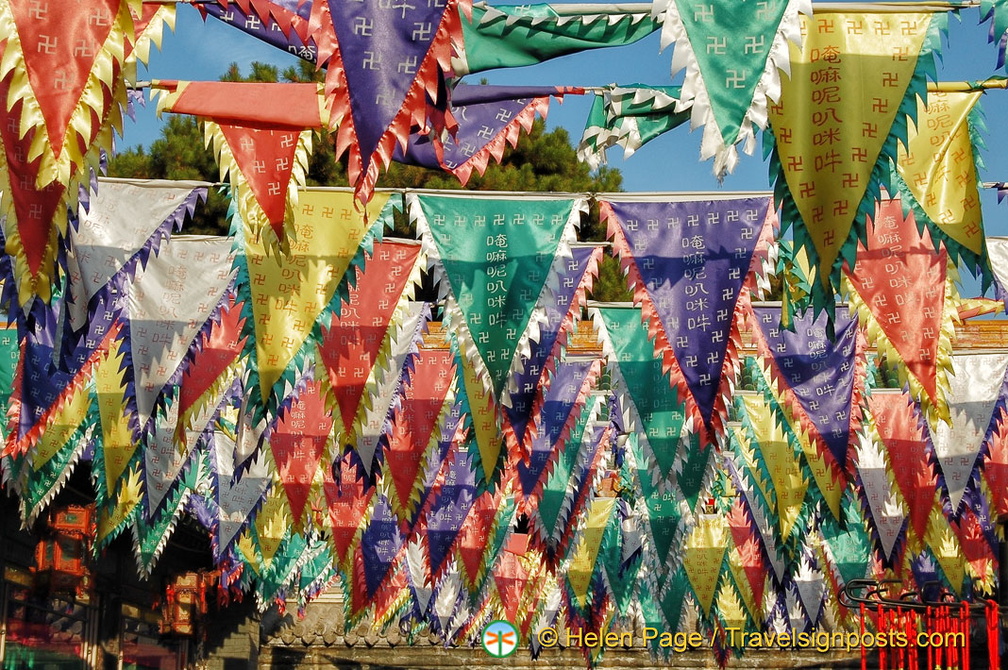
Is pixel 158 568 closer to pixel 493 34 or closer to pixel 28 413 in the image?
pixel 28 413

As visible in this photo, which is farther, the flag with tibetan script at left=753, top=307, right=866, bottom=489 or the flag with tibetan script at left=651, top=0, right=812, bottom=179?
the flag with tibetan script at left=753, top=307, right=866, bottom=489

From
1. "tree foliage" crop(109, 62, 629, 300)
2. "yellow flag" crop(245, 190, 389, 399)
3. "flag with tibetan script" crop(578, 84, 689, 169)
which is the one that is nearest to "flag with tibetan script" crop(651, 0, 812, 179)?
"flag with tibetan script" crop(578, 84, 689, 169)

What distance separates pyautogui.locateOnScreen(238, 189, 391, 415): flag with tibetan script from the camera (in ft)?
27.6

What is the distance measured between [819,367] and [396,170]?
14.3 m

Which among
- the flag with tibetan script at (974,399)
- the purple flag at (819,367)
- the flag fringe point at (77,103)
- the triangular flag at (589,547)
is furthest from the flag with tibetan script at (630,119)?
the triangular flag at (589,547)

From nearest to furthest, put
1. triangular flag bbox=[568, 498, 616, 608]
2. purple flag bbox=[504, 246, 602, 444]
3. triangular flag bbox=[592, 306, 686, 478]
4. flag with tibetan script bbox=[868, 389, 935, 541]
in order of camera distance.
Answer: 1. purple flag bbox=[504, 246, 602, 444]
2. triangular flag bbox=[592, 306, 686, 478]
3. flag with tibetan script bbox=[868, 389, 935, 541]
4. triangular flag bbox=[568, 498, 616, 608]

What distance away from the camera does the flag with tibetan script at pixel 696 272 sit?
26.9 ft

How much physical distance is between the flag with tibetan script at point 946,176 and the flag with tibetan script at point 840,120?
113 cm

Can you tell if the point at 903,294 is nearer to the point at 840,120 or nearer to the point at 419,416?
the point at 840,120

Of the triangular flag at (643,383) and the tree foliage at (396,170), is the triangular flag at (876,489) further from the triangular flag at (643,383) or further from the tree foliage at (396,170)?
the tree foliage at (396,170)

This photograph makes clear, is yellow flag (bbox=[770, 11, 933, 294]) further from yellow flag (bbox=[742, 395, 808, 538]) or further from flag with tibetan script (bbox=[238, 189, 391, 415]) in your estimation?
yellow flag (bbox=[742, 395, 808, 538])

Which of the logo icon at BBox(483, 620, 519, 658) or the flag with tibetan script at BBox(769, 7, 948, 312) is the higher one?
the flag with tibetan script at BBox(769, 7, 948, 312)

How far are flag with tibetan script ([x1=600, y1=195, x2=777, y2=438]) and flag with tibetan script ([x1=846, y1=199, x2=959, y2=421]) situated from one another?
0.67 meters

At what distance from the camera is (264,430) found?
34.0 feet
